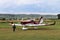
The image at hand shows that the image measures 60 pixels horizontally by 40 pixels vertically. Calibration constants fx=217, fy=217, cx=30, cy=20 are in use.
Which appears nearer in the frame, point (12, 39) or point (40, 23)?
point (12, 39)

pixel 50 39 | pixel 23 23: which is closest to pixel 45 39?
pixel 50 39

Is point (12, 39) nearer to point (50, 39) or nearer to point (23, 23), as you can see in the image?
point (50, 39)

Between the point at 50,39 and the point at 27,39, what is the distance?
2.02 meters

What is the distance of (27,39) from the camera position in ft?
62.7

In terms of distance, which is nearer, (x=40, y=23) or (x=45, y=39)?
(x=45, y=39)

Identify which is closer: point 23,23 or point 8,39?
point 8,39

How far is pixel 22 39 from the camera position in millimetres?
19125

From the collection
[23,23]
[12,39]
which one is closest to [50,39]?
[12,39]

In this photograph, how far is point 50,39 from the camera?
62.4 feet

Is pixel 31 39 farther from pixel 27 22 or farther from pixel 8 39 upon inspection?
pixel 27 22

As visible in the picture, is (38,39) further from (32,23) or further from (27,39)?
(32,23)

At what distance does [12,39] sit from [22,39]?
Result: 2.91 feet

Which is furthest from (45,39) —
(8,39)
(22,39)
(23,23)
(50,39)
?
(23,23)

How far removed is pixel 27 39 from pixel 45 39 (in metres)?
1.59
